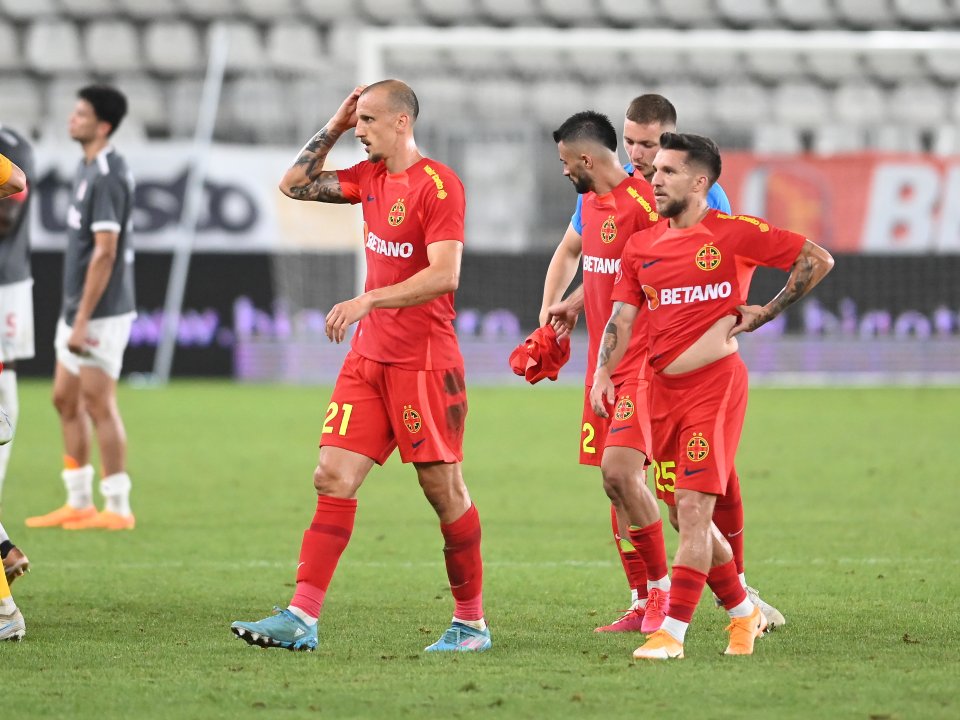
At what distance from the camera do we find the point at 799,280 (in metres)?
5.39

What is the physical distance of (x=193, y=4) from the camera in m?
23.5

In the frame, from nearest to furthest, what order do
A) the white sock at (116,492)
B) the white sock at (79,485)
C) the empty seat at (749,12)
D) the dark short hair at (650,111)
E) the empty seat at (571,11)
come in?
the dark short hair at (650,111), the white sock at (116,492), the white sock at (79,485), the empty seat at (571,11), the empty seat at (749,12)

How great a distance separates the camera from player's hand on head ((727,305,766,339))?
529cm

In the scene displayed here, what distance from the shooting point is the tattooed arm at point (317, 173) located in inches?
224

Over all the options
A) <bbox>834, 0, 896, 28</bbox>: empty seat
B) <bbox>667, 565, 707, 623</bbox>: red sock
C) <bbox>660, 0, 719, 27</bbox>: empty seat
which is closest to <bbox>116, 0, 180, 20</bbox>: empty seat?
<bbox>660, 0, 719, 27</bbox>: empty seat

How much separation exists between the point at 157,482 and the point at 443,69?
10.8 metres

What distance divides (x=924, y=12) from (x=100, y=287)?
59.5 feet

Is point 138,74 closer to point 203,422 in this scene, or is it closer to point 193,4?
point 193,4

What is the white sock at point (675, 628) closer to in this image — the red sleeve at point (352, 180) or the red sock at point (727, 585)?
the red sock at point (727, 585)

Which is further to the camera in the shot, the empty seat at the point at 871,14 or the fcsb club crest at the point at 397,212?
the empty seat at the point at 871,14

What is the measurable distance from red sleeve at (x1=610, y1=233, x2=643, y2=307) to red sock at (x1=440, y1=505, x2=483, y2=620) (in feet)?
3.07

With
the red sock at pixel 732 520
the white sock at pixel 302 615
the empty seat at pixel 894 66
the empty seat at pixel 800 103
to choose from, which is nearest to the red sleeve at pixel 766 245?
the red sock at pixel 732 520

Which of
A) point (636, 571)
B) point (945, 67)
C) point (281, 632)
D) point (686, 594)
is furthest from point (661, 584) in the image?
point (945, 67)

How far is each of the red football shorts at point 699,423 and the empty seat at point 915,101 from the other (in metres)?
17.8
